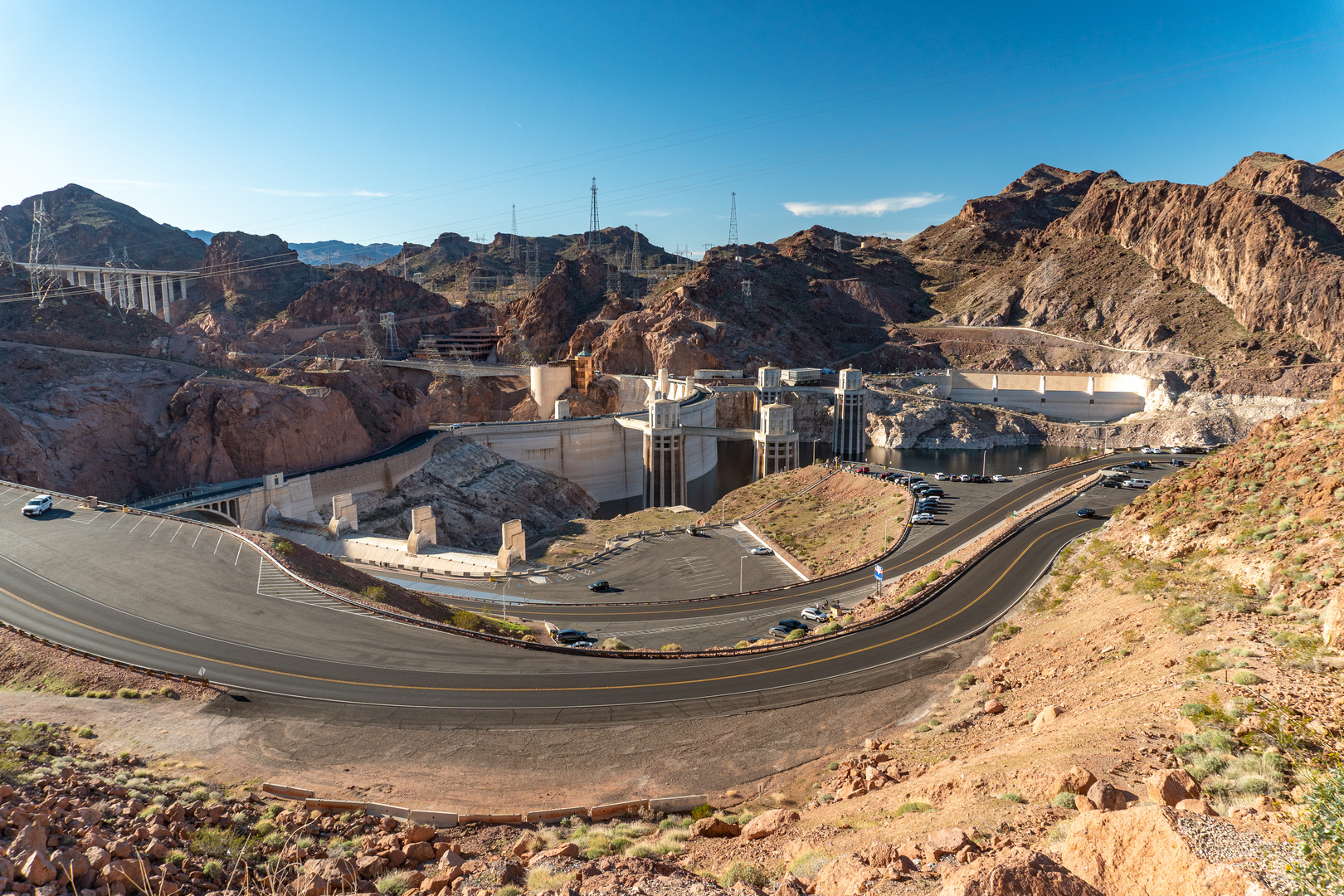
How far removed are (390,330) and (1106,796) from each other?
143 metres

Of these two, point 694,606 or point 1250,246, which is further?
point 1250,246

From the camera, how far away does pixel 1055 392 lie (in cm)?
12625

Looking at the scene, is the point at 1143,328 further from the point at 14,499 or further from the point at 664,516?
the point at 14,499

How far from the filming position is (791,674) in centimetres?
2553

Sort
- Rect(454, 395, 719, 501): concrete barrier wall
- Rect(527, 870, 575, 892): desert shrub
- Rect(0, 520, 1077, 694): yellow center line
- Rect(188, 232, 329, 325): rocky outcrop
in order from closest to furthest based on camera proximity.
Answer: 1. Rect(527, 870, 575, 892): desert shrub
2. Rect(0, 520, 1077, 694): yellow center line
3. Rect(454, 395, 719, 501): concrete barrier wall
4. Rect(188, 232, 329, 325): rocky outcrop

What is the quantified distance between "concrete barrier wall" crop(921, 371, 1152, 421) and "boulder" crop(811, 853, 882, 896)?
127m

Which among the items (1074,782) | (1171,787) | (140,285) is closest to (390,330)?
(140,285)

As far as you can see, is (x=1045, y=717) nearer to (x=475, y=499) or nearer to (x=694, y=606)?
(x=694, y=606)

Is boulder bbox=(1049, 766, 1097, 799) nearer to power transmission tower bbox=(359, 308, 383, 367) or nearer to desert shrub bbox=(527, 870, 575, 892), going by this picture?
desert shrub bbox=(527, 870, 575, 892)

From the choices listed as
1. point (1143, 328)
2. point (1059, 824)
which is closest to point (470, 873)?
point (1059, 824)

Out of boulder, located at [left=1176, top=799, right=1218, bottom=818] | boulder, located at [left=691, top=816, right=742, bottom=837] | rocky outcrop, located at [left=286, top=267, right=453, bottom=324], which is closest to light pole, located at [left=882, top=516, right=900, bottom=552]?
boulder, located at [left=691, top=816, right=742, bottom=837]

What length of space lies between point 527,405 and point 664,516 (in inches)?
2313

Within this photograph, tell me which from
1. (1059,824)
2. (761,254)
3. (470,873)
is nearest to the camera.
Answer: (1059,824)

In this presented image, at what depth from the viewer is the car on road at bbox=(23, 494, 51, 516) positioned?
4034cm
